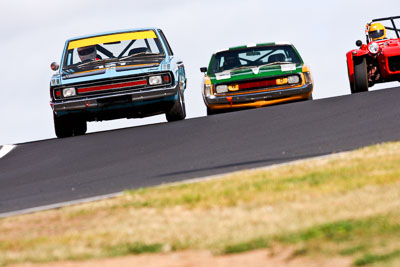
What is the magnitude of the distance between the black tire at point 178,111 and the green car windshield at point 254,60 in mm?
1572

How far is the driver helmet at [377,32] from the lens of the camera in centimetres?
1995

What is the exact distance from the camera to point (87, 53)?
17.6 metres

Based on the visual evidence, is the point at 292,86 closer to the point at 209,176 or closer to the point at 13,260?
the point at 209,176

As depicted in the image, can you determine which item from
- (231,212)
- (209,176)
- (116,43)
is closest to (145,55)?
(116,43)

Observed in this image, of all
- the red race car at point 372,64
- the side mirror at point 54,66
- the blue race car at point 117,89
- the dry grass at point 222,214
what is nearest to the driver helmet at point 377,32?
the red race car at point 372,64

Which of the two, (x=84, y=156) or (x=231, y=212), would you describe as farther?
(x=84, y=156)

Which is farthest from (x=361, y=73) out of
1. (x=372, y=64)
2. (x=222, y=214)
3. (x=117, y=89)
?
(x=222, y=214)

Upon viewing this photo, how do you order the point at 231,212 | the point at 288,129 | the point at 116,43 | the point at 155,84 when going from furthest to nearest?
the point at 116,43, the point at 155,84, the point at 288,129, the point at 231,212

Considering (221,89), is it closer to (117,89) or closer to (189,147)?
(117,89)

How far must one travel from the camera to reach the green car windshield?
18.4m

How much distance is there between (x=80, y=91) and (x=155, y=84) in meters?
1.27

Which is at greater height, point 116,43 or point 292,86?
point 116,43

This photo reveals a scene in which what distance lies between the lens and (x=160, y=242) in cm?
698

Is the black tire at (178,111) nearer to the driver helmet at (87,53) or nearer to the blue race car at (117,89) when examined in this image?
the blue race car at (117,89)
